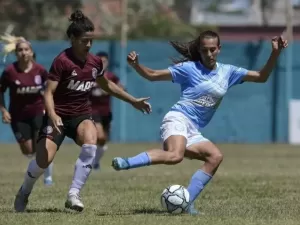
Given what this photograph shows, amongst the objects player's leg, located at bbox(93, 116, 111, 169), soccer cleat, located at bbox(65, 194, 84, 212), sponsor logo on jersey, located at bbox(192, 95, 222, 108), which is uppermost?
sponsor logo on jersey, located at bbox(192, 95, 222, 108)

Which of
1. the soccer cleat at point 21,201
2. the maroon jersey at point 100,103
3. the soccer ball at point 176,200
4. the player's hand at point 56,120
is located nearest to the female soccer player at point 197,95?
the soccer ball at point 176,200

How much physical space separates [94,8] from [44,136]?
111 ft

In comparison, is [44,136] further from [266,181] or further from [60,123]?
[266,181]

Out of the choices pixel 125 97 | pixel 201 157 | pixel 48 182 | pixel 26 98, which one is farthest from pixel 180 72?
pixel 26 98

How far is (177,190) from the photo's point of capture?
9.09 meters

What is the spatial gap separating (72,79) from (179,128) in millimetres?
1203

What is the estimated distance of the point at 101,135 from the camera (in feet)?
Answer: 53.1

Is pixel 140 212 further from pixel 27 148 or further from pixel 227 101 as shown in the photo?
pixel 227 101

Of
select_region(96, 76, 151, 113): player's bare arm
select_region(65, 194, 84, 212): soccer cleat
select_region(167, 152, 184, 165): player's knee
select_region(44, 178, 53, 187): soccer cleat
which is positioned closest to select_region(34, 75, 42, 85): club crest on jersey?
select_region(44, 178, 53, 187): soccer cleat

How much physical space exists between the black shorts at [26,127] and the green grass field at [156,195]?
67 centimetres

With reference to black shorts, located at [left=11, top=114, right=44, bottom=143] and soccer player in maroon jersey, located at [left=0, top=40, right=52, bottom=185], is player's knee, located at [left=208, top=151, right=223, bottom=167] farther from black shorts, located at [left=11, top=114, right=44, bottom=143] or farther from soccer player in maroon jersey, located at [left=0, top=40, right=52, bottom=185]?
black shorts, located at [left=11, top=114, right=44, bottom=143]

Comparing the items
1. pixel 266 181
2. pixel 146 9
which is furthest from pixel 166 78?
pixel 146 9

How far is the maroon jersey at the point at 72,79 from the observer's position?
30.9 feet

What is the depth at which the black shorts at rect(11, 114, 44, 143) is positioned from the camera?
13.9 meters
